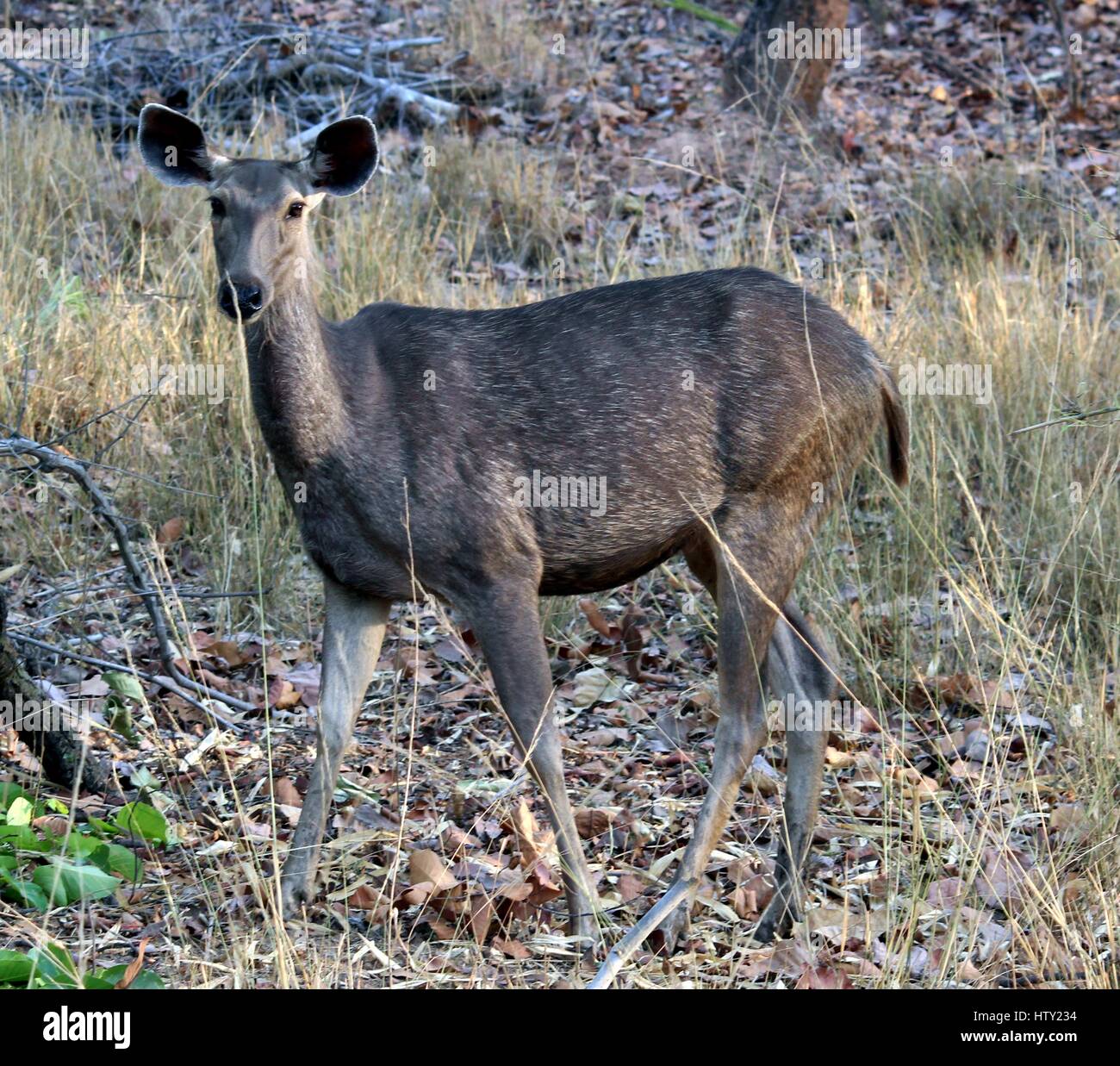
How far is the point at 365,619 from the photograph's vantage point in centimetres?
524

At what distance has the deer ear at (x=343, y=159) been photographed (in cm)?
521

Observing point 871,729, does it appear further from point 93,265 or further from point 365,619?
point 93,265

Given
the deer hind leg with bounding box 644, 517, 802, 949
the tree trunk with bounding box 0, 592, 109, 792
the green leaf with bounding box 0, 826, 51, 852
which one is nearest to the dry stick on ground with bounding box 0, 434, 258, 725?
the tree trunk with bounding box 0, 592, 109, 792

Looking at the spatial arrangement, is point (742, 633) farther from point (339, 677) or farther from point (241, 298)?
point (241, 298)

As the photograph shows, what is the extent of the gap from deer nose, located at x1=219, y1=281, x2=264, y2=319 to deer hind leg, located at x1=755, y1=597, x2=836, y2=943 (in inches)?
87.0

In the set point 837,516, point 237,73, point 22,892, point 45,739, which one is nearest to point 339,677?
point 45,739

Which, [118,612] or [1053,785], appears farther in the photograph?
[118,612]

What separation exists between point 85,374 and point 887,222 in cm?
648

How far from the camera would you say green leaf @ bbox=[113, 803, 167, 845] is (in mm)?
4902

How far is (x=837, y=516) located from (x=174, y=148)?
10.9 feet

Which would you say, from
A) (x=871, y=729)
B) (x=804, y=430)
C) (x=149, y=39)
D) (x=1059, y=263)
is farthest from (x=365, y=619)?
(x=149, y=39)

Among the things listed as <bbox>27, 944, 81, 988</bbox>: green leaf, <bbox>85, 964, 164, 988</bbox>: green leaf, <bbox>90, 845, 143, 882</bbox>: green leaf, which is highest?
<bbox>27, 944, 81, 988</bbox>: green leaf

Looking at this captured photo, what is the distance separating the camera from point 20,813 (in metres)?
4.84

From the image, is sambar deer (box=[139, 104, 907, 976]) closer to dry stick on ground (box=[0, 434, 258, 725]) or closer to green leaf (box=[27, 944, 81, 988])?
dry stick on ground (box=[0, 434, 258, 725])
